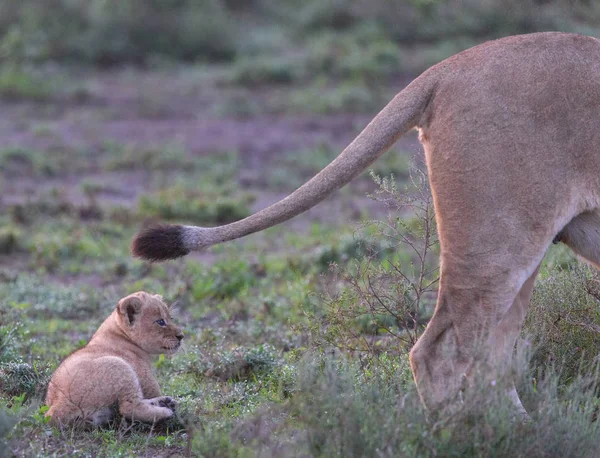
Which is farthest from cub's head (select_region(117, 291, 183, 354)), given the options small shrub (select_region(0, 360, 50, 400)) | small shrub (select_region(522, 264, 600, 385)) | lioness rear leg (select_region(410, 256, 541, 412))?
small shrub (select_region(522, 264, 600, 385))

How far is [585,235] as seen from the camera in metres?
4.32

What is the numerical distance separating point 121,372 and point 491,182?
192cm

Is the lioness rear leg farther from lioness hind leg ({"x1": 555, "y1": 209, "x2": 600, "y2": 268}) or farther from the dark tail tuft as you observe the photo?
the dark tail tuft

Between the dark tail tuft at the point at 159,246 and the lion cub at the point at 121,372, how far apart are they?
23.7 inches

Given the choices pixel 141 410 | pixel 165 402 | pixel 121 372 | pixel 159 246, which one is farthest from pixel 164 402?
pixel 159 246

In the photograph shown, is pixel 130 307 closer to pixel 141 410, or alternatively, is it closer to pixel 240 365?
pixel 141 410

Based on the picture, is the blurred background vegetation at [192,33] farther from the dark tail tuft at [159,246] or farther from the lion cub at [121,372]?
the dark tail tuft at [159,246]

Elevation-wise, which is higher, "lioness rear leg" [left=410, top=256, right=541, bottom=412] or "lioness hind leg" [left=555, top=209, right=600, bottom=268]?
"lioness hind leg" [left=555, top=209, right=600, bottom=268]

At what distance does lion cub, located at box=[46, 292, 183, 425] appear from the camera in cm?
455

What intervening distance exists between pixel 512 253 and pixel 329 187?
2.90ft

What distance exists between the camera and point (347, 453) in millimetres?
3613

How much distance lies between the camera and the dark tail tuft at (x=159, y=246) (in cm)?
439

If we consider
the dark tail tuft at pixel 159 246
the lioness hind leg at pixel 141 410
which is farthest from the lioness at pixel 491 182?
the lioness hind leg at pixel 141 410

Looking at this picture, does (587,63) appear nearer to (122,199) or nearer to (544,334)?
(544,334)
